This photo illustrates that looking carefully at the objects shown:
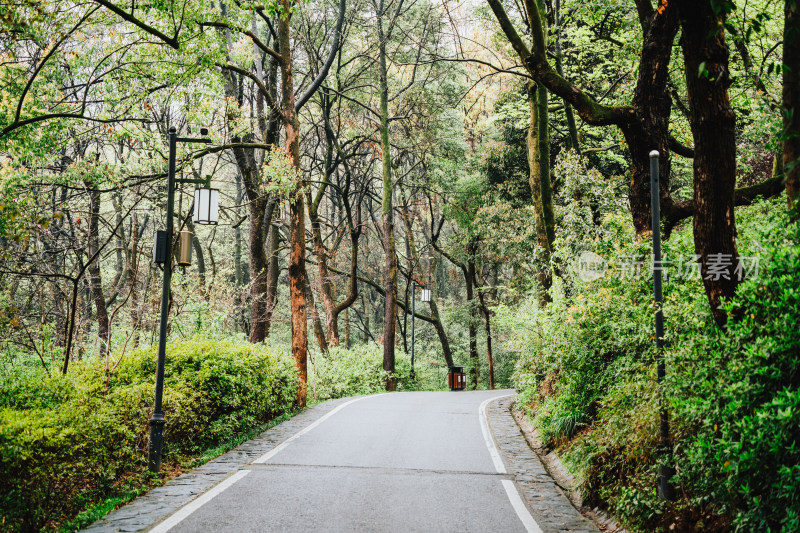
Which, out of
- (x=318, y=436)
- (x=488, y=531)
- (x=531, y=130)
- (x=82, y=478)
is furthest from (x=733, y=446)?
(x=531, y=130)

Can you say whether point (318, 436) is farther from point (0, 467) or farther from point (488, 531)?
point (0, 467)

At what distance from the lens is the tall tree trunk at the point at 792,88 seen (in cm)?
392

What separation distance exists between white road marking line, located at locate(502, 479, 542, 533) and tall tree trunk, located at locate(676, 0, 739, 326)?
286cm

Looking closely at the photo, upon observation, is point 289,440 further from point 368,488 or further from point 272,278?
point 272,278

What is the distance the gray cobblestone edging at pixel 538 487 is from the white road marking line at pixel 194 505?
11.4 feet

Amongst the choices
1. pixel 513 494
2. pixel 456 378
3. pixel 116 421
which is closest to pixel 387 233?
pixel 456 378

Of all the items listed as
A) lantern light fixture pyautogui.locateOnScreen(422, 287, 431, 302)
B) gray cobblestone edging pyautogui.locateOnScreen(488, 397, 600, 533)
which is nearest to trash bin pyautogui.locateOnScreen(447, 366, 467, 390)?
lantern light fixture pyautogui.locateOnScreen(422, 287, 431, 302)

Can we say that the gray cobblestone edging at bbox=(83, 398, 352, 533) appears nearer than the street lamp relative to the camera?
Yes

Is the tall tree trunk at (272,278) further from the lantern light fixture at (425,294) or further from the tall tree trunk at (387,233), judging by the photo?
the lantern light fixture at (425,294)

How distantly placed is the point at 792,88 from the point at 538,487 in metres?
5.23

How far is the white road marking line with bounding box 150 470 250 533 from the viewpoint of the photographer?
18.2 feet

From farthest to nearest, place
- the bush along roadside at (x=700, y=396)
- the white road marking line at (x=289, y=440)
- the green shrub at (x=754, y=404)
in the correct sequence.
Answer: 1. the white road marking line at (x=289, y=440)
2. the bush along roadside at (x=700, y=396)
3. the green shrub at (x=754, y=404)

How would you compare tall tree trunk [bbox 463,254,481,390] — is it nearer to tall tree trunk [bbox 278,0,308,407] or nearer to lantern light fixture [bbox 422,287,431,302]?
lantern light fixture [bbox 422,287,431,302]

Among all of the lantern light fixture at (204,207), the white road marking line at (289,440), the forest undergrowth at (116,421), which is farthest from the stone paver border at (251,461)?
the lantern light fixture at (204,207)
